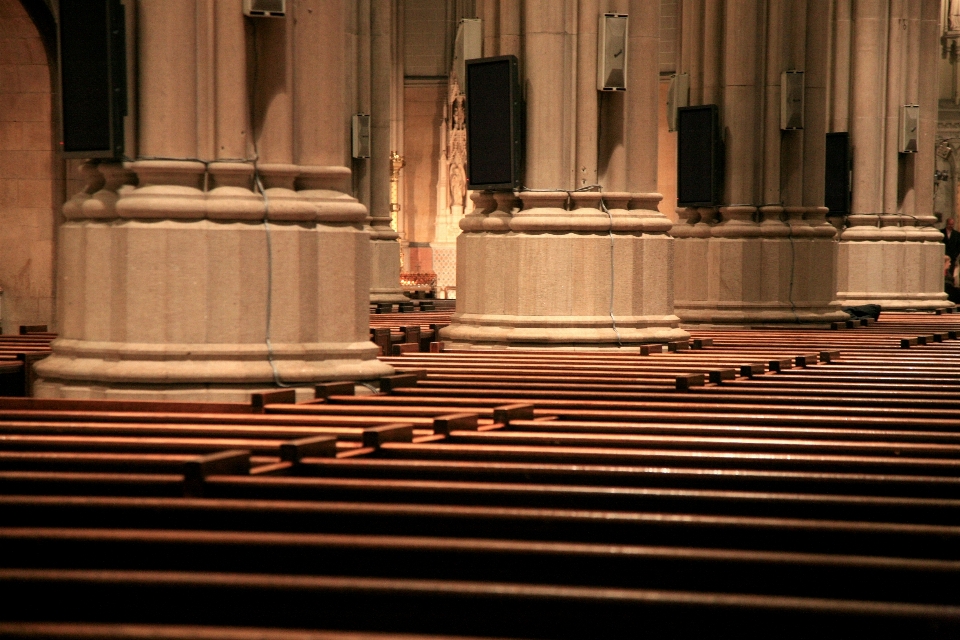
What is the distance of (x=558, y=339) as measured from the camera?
9.61 meters

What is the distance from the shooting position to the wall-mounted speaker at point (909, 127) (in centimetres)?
1853

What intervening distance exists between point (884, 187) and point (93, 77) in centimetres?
1388

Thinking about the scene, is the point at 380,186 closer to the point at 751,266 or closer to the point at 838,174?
the point at 838,174

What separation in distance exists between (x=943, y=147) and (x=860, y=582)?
83.8 feet

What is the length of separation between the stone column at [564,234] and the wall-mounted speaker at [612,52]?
8cm

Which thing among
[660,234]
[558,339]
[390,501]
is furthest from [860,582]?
[660,234]

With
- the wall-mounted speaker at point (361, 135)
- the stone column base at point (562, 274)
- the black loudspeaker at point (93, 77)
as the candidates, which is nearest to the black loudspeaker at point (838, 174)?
the wall-mounted speaker at point (361, 135)

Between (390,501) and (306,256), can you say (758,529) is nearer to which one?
(390,501)

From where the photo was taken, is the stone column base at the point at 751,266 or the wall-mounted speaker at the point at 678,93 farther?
the wall-mounted speaker at the point at 678,93

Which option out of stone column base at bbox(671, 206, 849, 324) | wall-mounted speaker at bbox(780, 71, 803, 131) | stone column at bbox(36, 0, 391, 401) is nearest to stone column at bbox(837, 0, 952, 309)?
stone column base at bbox(671, 206, 849, 324)

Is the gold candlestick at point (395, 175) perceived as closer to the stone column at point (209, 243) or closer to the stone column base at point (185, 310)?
the stone column at point (209, 243)

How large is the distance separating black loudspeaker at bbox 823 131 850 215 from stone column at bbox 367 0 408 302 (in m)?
5.30

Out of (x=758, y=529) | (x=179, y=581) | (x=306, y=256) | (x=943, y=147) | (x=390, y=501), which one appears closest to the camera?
(x=179, y=581)

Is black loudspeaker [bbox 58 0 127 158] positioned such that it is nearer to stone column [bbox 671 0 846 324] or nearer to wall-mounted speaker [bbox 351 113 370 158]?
stone column [bbox 671 0 846 324]
